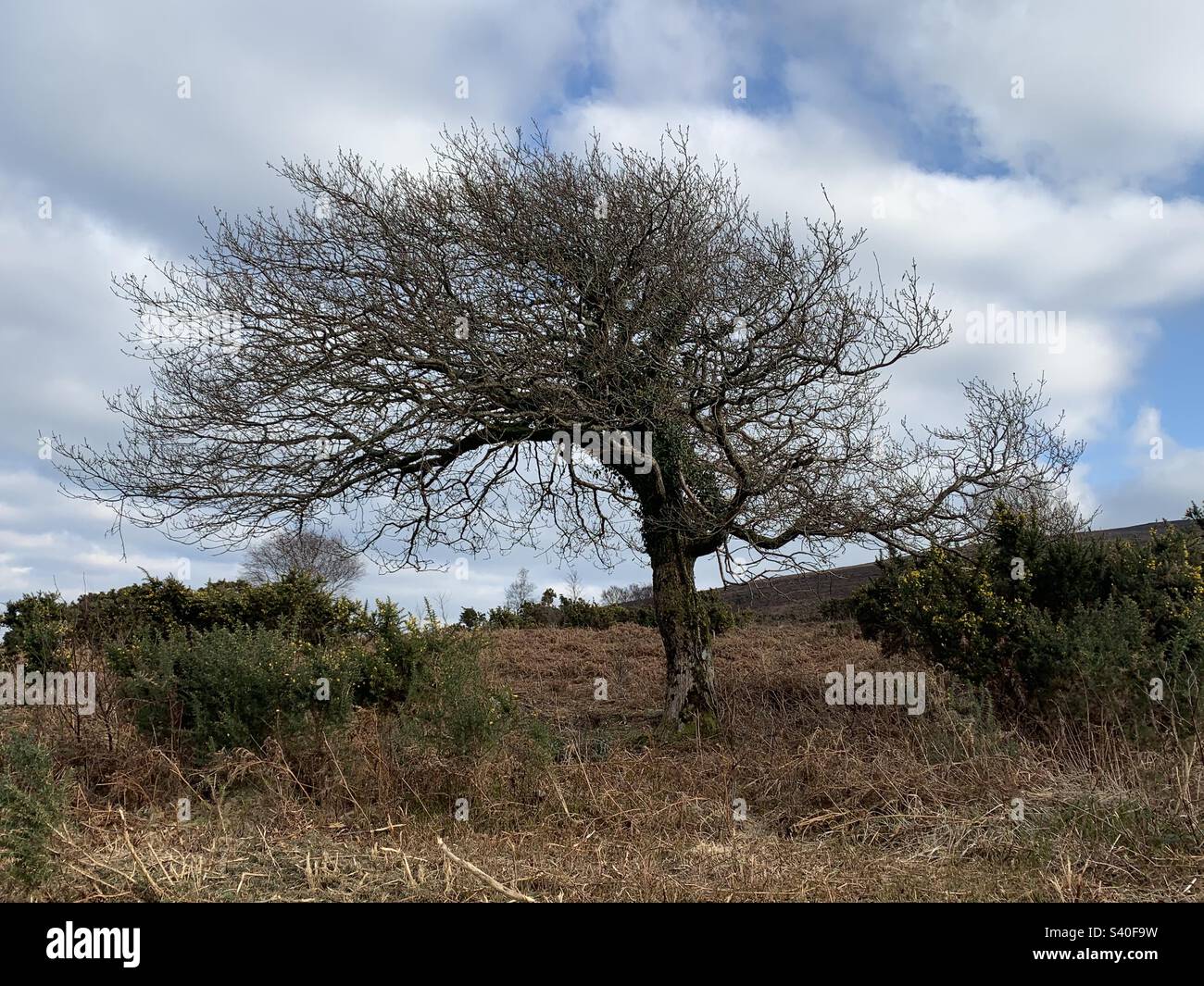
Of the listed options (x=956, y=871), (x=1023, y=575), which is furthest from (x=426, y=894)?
(x=1023, y=575)

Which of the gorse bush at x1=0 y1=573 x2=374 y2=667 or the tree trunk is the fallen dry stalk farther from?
the gorse bush at x1=0 y1=573 x2=374 y2=667

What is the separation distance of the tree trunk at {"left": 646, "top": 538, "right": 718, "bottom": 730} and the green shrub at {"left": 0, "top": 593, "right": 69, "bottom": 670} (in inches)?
255

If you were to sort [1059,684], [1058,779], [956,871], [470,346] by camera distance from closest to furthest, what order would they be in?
[956,871] → [1058,779] → [1059,684] → [470,346]

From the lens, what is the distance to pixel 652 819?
6.54m

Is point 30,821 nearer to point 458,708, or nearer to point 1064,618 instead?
point 458,708

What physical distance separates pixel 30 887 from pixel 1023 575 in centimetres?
916

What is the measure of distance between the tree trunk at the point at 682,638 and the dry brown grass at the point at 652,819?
1.58 metres

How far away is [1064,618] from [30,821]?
911 cm

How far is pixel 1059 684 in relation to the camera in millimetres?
8258

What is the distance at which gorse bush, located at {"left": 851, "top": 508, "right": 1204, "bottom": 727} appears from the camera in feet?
25.8

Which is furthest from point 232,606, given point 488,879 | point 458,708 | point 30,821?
point 488,879

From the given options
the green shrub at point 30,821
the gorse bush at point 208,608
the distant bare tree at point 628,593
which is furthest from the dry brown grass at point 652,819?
the distant bare tree at point 628,593

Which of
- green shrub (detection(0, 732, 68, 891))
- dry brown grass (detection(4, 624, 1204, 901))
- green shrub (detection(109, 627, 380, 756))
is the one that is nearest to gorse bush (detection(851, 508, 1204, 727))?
dry brown grass (detection(4, 624, 1204, 901))

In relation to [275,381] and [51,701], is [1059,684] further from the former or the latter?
[51,701]
